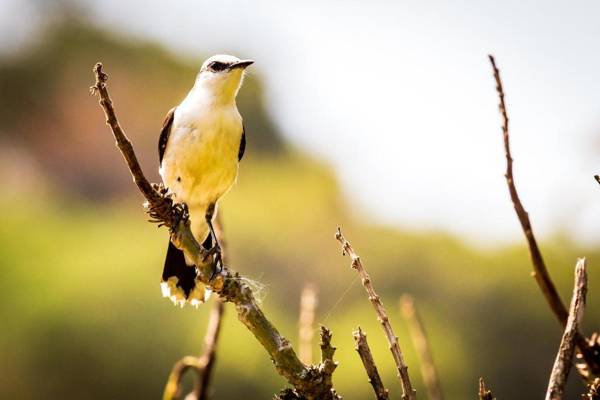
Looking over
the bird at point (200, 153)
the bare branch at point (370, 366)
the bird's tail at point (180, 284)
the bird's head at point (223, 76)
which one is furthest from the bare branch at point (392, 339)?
the bird's head at point (223, 76)

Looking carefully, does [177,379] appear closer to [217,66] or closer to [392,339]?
[392,339]

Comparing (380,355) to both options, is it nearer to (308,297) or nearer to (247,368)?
(247,368)

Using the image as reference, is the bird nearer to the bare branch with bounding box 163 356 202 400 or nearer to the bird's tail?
the bird's tail

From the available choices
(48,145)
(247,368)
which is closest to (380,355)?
(247,368)

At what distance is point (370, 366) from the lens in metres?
1.23

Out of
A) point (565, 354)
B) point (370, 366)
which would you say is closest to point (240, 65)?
point (370, 366)

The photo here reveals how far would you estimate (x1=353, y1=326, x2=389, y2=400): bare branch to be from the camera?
3.93 ft

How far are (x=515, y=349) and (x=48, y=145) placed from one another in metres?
15.5

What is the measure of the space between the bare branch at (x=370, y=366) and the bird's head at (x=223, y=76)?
2.58 metres

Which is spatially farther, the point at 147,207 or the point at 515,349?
the point at 515,349

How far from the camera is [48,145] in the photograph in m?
23.0

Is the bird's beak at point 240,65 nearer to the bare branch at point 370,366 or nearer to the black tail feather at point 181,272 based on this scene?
the black tail feather at point 181,272

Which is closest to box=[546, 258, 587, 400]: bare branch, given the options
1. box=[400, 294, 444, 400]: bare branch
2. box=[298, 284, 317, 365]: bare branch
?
box=[400, 294, 444, 400]: bare branch

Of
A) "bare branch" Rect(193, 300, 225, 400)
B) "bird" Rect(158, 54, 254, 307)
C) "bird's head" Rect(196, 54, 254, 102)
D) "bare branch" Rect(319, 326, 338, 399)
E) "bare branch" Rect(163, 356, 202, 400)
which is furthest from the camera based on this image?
"bird's head" Rect(196, 54, 254, 102)
